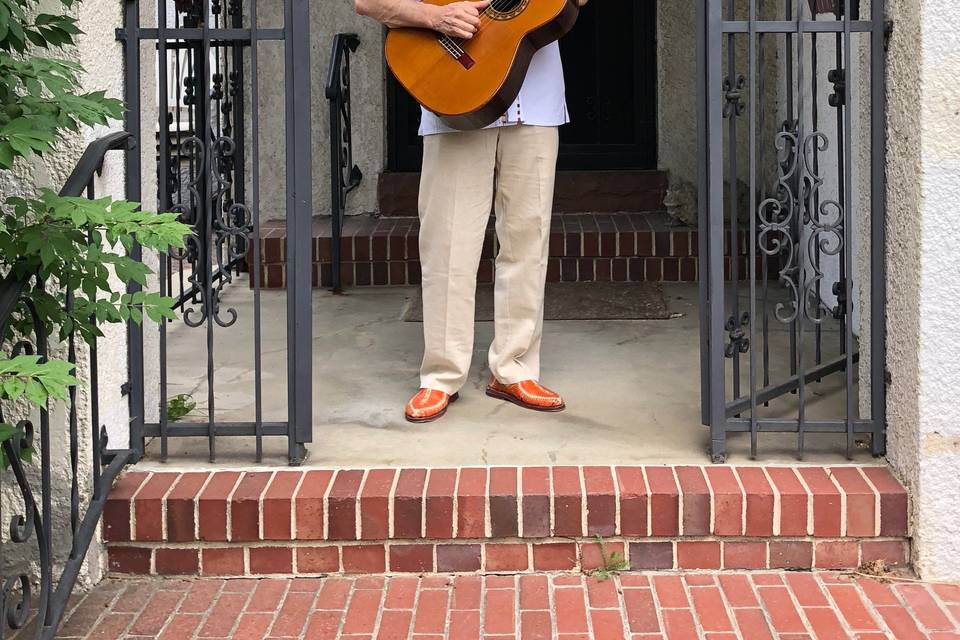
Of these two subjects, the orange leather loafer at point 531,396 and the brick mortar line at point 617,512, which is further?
the orange leather loafer at point 531,396

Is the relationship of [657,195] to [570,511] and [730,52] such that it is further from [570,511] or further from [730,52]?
[570,511]

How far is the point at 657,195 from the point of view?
6.51 metres

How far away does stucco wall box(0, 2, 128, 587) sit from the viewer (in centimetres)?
329

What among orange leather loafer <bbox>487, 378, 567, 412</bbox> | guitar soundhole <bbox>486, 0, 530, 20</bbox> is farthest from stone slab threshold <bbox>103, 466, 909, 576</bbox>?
guitar soundhole <bbox>486, 0, 530, 20</bbox>

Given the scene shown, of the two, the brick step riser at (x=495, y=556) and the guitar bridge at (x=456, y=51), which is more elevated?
the guitar bridge at (x=456, y=51)

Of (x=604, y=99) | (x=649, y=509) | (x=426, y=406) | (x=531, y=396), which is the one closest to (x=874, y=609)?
(x=649, y=509)

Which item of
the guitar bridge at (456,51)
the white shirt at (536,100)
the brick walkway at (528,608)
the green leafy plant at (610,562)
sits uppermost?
the guitar bridge at (456,51)

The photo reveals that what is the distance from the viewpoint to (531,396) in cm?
405

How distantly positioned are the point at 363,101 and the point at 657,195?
1.55 meters

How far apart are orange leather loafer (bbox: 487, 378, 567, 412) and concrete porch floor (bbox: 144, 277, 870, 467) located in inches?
1.4

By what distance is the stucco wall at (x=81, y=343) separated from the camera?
329 centimetres

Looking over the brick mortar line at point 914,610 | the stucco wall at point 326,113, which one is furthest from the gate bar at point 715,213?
the stucco wall at point 326,113

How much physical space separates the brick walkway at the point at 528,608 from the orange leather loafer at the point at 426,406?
0.66 meters

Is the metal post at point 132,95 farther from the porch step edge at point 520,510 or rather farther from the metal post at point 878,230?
the metal post at point 878,230
